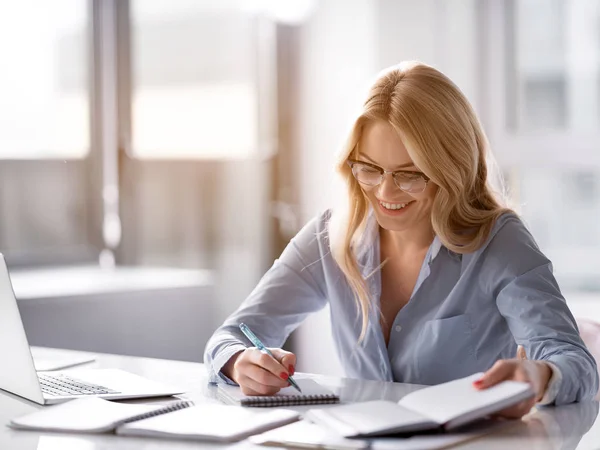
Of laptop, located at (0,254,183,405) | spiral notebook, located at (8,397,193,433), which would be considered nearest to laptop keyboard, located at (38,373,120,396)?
laptop, located at (0,254,183,405)

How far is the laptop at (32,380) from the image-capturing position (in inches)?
64.5

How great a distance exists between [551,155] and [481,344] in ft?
6.48

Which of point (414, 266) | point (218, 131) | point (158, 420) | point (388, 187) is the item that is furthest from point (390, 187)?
point (218, 131)

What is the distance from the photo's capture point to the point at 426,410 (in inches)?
55.6

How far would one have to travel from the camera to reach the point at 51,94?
376 cm

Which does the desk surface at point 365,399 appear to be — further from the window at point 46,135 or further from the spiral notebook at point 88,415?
the window at point 46,135

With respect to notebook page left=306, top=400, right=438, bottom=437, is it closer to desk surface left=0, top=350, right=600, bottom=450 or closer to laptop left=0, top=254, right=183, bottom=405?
desk surface left=0, top=350, right=600, bottom=450

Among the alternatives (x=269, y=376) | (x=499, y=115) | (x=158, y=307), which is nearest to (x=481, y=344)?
(x=269, y=376)

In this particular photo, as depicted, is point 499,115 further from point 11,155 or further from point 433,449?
point 433,449

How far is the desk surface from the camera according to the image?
1.36m

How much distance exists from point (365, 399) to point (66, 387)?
580 millimetres

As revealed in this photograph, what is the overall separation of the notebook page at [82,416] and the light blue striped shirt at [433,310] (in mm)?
320

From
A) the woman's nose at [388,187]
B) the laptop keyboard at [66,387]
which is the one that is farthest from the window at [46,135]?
the woman's nose at [388,187]

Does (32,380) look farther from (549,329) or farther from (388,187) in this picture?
(549,329)
